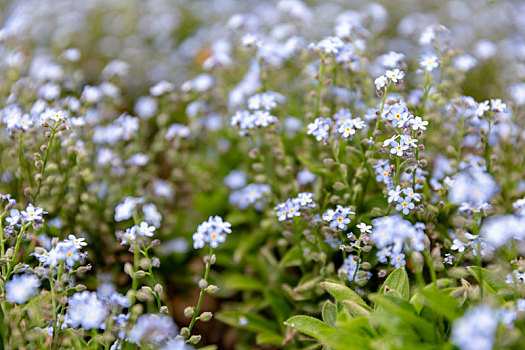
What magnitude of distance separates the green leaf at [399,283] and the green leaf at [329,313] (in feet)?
1.01

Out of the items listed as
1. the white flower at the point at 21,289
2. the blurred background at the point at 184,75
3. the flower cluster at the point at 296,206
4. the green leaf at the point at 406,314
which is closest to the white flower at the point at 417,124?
the flower cluster at the point at 296,206

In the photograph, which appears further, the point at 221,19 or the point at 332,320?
the point at 221,19

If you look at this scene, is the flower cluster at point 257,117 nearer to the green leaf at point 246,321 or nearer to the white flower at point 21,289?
the green leaf at point 246,321

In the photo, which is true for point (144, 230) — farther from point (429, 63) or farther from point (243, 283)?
point (429, 63)

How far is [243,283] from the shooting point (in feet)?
11.3

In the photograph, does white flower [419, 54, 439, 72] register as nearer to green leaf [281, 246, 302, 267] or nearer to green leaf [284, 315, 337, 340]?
green leaf [281, 246, 302, 267]

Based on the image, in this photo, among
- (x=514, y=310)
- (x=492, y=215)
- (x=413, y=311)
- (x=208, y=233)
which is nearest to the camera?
(x=514, y=310)

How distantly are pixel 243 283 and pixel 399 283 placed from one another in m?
1.30

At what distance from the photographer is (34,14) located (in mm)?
5996

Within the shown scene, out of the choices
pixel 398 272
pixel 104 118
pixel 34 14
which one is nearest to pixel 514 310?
pixel 398 272

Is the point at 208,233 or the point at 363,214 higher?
the point at 208,233

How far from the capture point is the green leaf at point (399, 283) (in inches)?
97.6

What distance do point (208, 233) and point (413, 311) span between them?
1078 mm

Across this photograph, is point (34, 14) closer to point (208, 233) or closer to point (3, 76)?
point (3, 76)
